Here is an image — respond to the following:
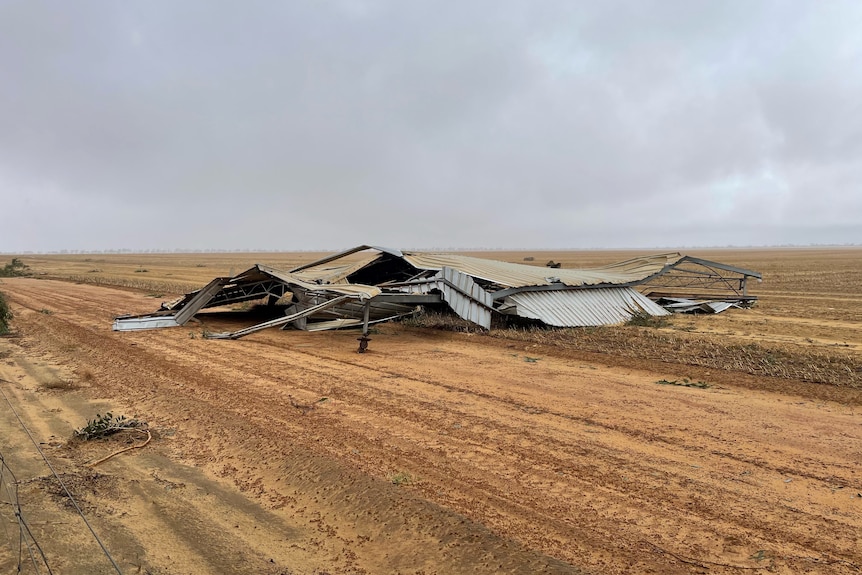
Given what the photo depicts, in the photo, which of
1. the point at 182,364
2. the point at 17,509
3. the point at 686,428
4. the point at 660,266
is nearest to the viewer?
the point at 17,509

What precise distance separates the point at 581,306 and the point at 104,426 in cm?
1283

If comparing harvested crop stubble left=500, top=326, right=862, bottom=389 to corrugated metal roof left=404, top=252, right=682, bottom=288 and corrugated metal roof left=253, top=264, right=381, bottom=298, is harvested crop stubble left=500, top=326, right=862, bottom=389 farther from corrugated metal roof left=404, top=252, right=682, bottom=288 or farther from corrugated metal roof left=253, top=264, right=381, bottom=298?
corrugated metal roof left=253, top=264, right=381, bottom=298

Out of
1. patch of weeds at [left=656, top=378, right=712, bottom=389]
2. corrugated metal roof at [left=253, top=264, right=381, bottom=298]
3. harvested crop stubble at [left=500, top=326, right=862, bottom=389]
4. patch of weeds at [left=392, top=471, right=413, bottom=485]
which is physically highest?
corrugated metal roof at [left=253, top=264, right=381, bottom=298]

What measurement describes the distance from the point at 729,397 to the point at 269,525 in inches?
293

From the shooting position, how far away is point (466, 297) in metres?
14.8

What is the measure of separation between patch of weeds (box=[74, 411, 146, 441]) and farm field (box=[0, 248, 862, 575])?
0.23 metres

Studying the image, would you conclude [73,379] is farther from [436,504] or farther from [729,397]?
[729,397]

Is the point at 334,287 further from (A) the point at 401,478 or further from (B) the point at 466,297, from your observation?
(A) the point at 401,478

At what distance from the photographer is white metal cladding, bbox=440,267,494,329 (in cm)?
1436

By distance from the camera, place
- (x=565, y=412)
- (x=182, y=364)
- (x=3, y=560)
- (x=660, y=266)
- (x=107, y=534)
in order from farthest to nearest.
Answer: (x=660, y=266) → (x=182, y=364) → (x=565, y=412) → (x=107, y=534) → (x=3, y=560)

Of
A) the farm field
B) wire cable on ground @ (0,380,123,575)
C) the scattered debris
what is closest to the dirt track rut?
the farm field

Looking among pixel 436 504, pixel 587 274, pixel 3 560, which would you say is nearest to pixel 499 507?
pixel 436 504

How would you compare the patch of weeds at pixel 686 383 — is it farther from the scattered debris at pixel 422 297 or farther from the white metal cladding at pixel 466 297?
the white metal cladding at pixel 466 297

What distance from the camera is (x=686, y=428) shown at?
264 inches
